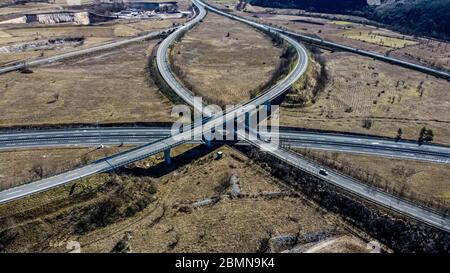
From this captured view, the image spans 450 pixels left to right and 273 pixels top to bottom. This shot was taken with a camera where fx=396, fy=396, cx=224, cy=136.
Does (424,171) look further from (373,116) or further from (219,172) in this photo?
(219,172)

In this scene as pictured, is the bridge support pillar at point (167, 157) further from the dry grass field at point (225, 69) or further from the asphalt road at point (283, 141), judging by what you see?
the dry grass field at point (225, 69)

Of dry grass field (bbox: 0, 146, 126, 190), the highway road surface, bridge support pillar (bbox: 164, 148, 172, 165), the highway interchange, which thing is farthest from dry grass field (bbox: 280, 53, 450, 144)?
dry grass field (bbox: 0, 146, 126, 190)

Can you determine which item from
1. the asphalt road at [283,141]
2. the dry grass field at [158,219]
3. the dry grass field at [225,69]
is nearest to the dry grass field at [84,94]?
the asphalt road at [283,141]

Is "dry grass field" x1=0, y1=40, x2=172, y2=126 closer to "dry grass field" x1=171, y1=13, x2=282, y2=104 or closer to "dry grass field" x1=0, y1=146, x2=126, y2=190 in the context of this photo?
"dry grass field" x1=171, y1=13, x2=282, y2=104

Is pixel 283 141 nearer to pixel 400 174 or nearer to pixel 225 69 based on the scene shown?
pixel 400 174

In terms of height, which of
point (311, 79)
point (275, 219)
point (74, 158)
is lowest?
point (275, 219)
